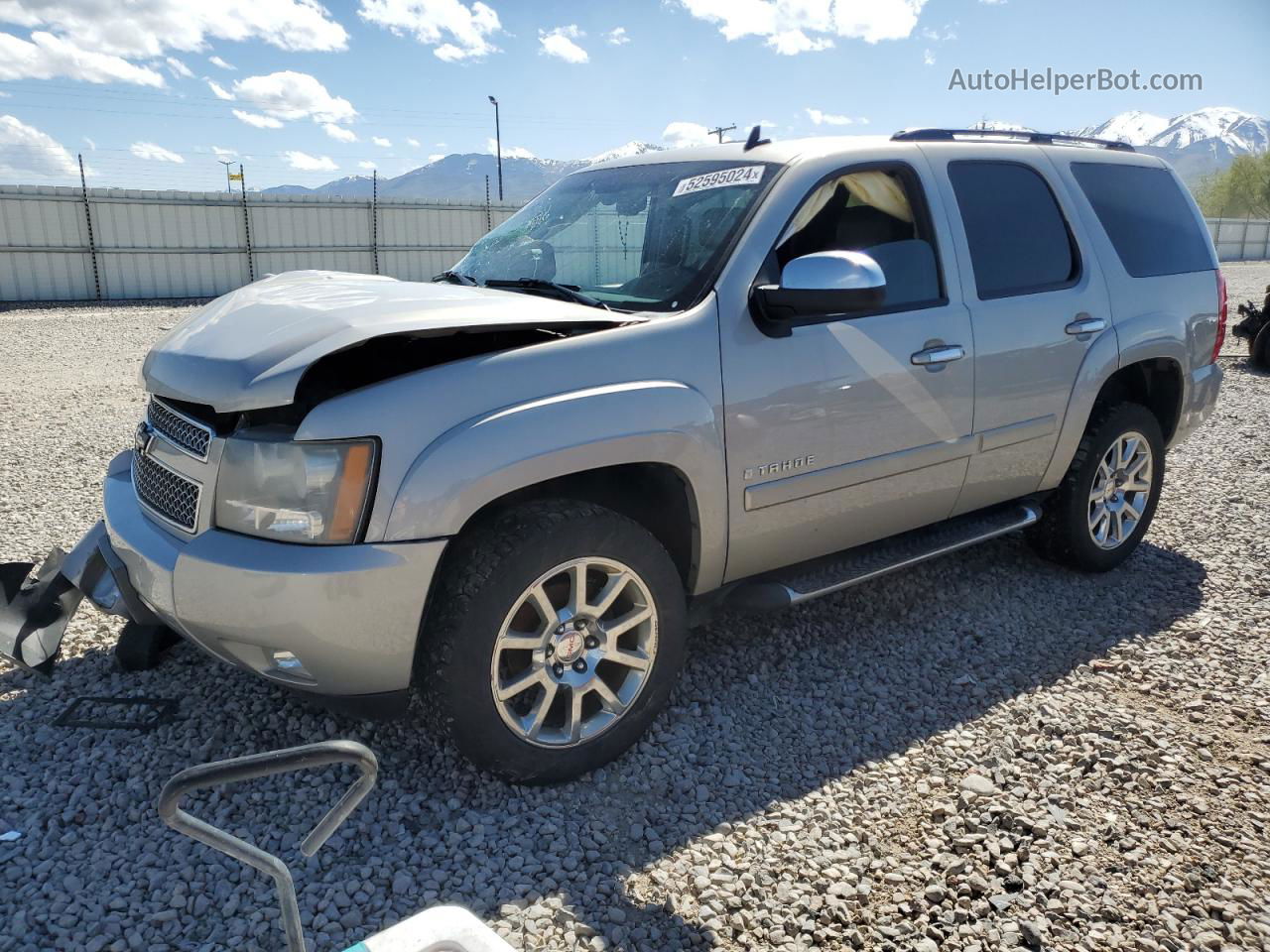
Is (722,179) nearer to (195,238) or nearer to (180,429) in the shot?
(180,429)

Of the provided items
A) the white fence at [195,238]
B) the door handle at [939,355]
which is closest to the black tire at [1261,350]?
the door handle at [939,355]

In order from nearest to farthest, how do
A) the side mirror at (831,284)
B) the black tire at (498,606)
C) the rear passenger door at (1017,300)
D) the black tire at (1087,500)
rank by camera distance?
1. the black tire at (498,606)
2. the side mirror at (831,284)
3. the rear passenger door at (1017,300)
4. the black tire at (1087,500)

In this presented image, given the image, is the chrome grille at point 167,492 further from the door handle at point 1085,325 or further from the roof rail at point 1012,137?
the door handle at point 1085,325

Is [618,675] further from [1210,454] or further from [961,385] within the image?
[1210,454]

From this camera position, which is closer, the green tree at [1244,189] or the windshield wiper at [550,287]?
the windshield wiper at [550,287]

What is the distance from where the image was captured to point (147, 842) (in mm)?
2555

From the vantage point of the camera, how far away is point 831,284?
2855 millimetres

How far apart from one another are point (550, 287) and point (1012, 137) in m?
2.37

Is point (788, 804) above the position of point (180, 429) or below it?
below

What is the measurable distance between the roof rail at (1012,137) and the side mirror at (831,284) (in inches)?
42.1

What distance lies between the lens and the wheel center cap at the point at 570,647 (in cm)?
276

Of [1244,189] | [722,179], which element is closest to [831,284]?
[722,179]

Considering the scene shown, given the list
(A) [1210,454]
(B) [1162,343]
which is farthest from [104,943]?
(A) [1210,454]

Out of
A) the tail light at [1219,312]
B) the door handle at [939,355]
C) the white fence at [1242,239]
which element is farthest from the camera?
the white fence at [1242,239]
